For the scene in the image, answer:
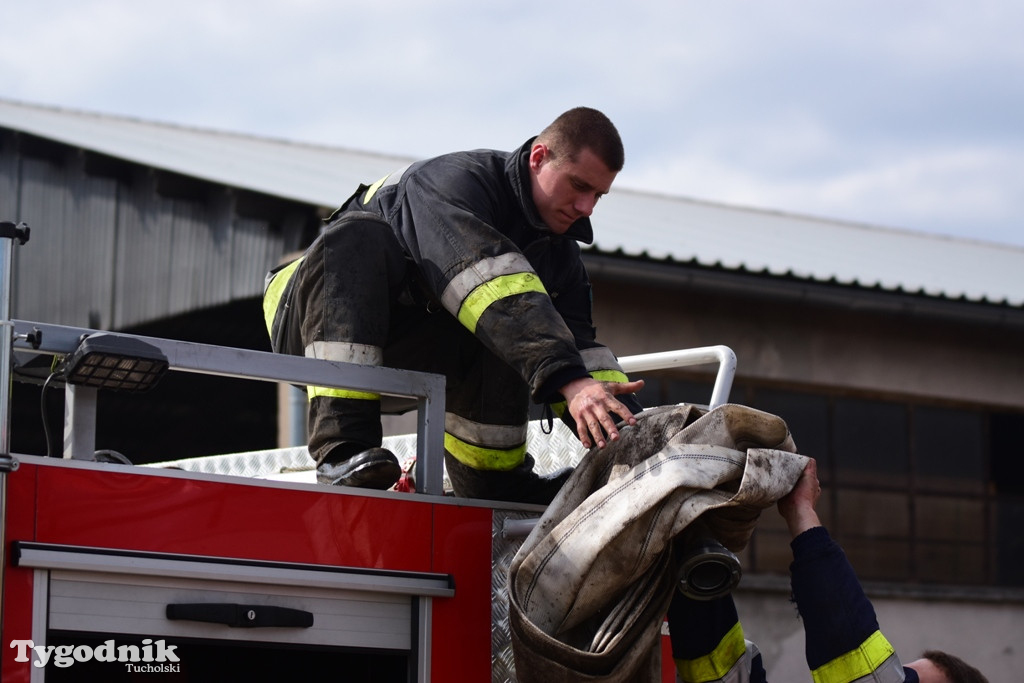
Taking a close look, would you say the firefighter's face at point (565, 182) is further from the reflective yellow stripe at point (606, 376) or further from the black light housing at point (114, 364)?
the black light housing at point (114, 364)

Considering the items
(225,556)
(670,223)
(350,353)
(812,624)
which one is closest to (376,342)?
(350,353)

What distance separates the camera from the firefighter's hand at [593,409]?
3.12 m

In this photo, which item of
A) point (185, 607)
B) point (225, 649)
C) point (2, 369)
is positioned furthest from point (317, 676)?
point (2, 369)

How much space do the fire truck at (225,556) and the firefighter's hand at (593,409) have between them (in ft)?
0.91

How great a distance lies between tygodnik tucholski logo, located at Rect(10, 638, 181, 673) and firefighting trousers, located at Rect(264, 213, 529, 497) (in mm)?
737

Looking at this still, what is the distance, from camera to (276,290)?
3.99 m

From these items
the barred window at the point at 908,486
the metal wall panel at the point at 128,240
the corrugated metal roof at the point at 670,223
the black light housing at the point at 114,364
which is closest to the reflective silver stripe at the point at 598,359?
the black light housing at the point at 114,364

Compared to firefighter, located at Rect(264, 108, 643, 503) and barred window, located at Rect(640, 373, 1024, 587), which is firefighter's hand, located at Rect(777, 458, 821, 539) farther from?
barred window, located at Rect(640, 373, 1024, 587)

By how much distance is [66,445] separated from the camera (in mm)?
2844

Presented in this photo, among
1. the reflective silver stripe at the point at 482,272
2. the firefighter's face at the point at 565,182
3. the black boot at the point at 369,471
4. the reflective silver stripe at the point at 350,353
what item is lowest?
the black boot at the point at 369,471

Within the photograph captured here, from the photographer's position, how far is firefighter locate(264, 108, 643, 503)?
3.29 m

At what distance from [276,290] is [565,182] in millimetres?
868

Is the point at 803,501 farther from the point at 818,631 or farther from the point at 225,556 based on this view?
the point at 225,556

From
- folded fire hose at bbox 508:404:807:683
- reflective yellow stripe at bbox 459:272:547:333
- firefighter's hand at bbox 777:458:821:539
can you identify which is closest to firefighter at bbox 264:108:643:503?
reflective yellow stripe at bbox 459:272:547:333
